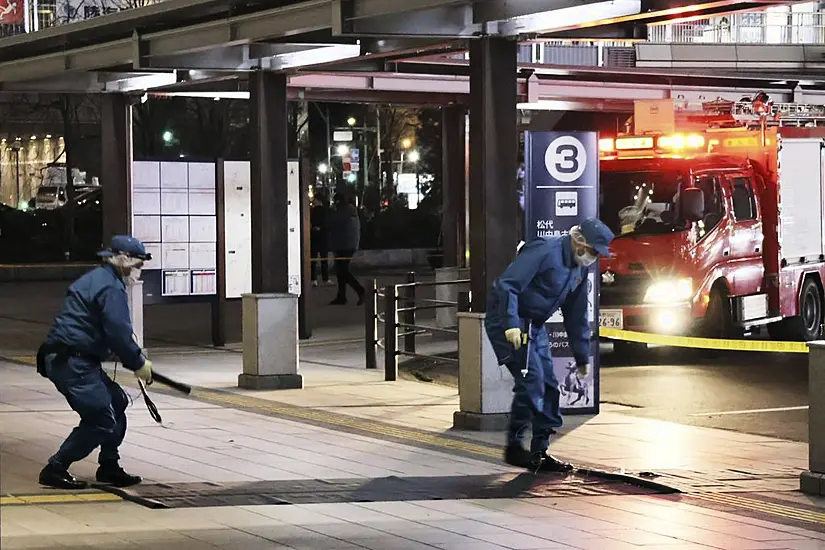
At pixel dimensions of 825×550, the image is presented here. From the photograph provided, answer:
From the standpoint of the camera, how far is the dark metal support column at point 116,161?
760 inches

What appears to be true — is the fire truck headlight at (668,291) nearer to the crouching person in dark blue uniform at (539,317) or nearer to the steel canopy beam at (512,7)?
the steel canopy beam at (512,7)

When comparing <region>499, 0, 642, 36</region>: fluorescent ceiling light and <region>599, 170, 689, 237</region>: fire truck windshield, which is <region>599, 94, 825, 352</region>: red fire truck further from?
<region>499, 0, 642, 36</region>: fluorescent ceiling light

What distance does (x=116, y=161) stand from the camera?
19375 mm

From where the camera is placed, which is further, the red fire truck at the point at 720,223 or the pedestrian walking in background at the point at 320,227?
the pedestrian walking in background at the point at 320,227

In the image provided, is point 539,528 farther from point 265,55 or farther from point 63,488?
point 265,55

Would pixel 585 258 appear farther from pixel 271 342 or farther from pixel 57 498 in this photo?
pixel 271 342

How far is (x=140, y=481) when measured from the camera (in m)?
9.99

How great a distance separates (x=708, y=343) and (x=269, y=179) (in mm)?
4672

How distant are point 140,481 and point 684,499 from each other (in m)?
3.45

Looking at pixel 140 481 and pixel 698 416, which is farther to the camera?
pixel 698 416

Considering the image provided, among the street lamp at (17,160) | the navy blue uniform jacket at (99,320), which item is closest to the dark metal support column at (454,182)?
the navy blue uniform jacket at (99,320)

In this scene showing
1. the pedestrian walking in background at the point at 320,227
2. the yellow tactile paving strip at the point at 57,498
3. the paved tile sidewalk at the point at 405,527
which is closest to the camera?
the paved tile sidewalk at the point at 405,527

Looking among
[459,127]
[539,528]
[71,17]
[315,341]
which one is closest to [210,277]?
[315,341]

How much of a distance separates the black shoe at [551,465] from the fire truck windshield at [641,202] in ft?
26.8
